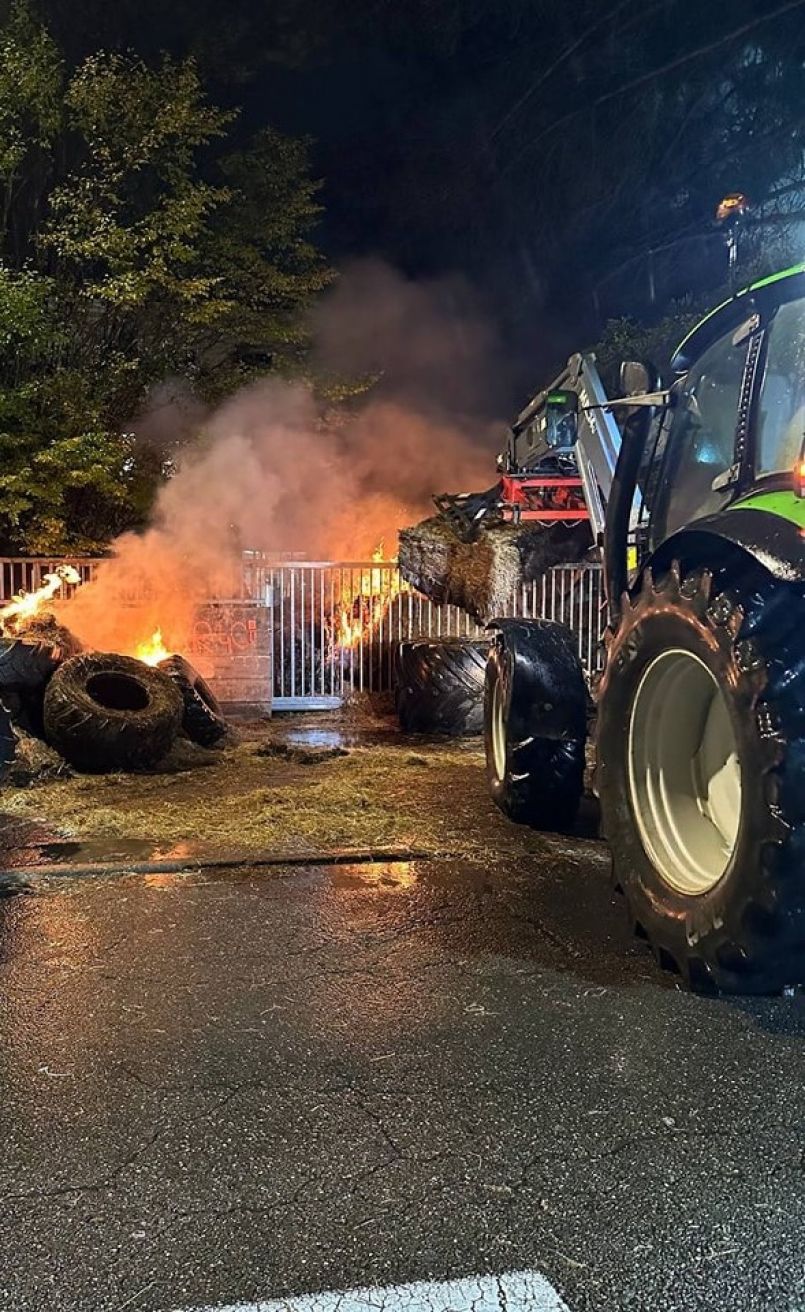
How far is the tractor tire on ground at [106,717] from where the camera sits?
8.05 metres

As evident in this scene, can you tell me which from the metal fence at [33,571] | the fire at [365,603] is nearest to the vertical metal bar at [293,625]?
the fire at [365,603]

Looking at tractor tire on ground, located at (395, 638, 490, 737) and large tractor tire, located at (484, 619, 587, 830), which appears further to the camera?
tractor tire on ground, located at (395, 638, 490, 737)

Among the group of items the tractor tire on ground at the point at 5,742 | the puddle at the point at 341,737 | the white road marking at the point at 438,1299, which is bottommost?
the white road marking at the point at 438,1299

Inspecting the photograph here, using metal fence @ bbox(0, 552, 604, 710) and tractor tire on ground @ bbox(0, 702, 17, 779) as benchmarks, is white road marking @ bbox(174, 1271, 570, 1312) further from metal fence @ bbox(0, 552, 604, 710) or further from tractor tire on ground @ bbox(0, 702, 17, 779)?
metal fence @ bbox(0, 552, 604, 710)

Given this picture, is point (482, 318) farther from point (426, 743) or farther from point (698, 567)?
point (698, 567)

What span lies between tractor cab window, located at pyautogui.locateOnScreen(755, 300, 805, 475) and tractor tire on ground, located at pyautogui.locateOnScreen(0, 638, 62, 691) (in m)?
6.97

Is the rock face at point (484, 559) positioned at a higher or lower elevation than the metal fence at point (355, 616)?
higher

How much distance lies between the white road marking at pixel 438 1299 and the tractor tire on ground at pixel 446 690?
851cm

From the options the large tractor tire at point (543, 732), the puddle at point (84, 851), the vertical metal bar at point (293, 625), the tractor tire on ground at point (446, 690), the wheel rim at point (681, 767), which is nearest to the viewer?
the wheel rim at point (681, 767)

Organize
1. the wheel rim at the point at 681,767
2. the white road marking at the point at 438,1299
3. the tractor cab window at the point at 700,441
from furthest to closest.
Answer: the tractor cab window at the point at 700,441 < the wheel rim at the point at 681,767 < the white road marking at the point at 438,1299

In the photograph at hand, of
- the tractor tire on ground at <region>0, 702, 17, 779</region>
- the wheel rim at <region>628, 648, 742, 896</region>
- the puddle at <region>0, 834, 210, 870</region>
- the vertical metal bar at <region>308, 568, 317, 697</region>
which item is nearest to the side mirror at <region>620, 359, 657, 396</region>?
the wheel rim at <region>628, 648, 742, 896</region>

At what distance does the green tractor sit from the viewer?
302 centimetres

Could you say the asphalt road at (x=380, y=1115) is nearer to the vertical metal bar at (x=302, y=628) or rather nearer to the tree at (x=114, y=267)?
the vertical metal bar at (x=302, y=628)

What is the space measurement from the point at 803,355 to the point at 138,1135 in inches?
149
